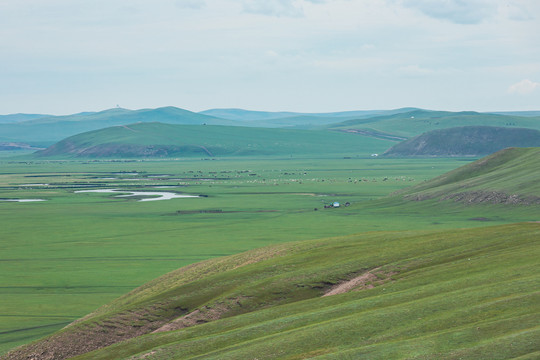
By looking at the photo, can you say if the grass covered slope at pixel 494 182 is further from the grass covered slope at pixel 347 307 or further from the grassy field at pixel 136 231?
the grass covered slope at pixel 347 307

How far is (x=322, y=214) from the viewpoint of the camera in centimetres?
14312

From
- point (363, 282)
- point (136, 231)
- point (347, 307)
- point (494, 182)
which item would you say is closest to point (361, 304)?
point (347, 307)

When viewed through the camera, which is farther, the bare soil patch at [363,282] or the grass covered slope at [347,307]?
the bare soil patch at [363,282]

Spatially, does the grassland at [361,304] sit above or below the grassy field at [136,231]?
above

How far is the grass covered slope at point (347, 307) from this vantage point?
33.5 meters

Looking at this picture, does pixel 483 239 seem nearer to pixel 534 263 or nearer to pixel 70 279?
pixel 534 263

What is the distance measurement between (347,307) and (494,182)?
383 feet

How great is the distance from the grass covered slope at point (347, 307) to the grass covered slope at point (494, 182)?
7624 centimetres

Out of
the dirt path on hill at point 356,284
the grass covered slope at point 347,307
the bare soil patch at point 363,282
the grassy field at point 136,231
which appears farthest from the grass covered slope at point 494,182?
the dirt path on hill at point 356,284

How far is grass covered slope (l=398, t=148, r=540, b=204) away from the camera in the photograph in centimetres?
13888

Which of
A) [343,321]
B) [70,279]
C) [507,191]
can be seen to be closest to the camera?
[343,321]

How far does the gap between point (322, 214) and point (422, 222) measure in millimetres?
23997

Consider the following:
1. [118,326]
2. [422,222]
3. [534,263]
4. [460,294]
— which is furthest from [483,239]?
[422,222]

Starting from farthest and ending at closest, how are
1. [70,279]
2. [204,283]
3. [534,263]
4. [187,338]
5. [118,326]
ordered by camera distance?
[70,279] < [204,283] < [118,326] < [534,263] < [187,338]
